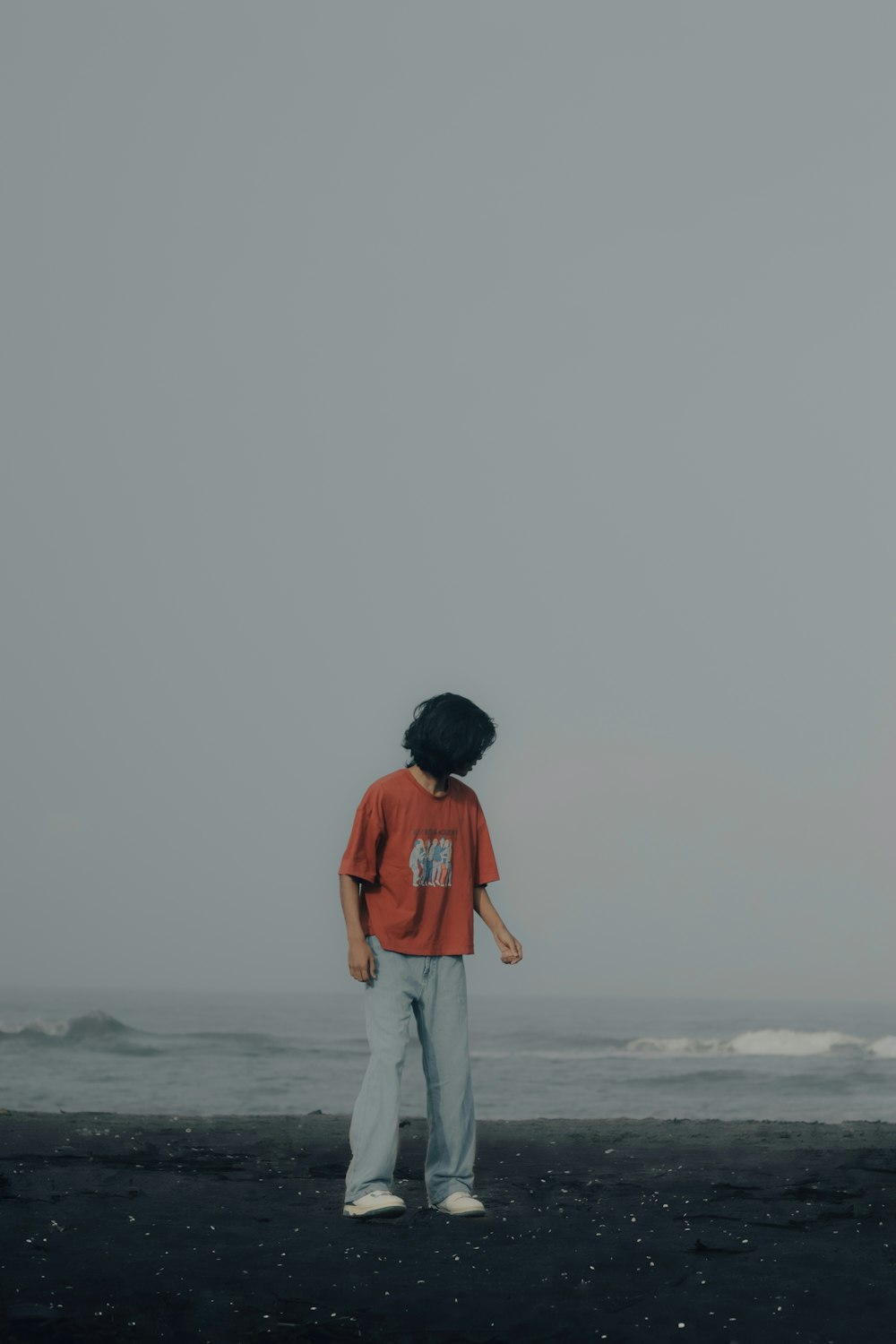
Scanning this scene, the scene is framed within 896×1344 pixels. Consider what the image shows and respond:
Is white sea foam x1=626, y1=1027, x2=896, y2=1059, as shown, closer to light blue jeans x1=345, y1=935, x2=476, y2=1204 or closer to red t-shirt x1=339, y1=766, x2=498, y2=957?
light blue jeans x1=345, y1=935, x2=476, y2=1204

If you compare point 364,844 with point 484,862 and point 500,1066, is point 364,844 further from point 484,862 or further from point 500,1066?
point 500,1066

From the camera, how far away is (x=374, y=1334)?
3154 mm

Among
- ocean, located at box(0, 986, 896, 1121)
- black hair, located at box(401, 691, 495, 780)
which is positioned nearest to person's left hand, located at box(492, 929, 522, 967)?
black hair, located at box(401, 691, 495, 780)

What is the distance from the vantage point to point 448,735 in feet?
16.0

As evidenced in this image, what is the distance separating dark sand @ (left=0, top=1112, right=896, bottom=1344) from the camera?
3.26m

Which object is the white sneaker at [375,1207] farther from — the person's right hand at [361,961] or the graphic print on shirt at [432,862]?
the graphic print on shirt at [432,862]

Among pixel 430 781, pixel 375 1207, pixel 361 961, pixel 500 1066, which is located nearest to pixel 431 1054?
pixel 361 961

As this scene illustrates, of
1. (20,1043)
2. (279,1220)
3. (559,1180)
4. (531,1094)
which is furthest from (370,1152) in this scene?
(20,1043)

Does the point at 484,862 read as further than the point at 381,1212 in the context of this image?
Yes

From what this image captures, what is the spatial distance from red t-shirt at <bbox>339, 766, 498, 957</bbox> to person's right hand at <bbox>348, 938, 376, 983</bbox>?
2.9 inches

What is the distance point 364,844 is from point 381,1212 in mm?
1311

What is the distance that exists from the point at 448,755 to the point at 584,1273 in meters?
1.87

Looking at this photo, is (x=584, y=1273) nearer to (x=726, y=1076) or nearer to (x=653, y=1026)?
(x=726, y=1076)

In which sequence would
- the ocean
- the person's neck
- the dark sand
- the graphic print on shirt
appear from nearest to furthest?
the dark sand < the graphic print on shirt < the person's neck < the ocean
